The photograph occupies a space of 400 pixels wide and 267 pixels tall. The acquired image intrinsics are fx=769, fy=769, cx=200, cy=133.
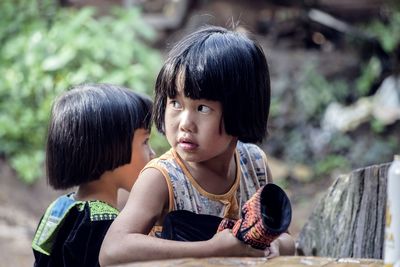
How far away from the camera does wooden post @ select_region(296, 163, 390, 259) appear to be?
2.83m

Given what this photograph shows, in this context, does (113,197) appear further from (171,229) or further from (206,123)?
(206,123)

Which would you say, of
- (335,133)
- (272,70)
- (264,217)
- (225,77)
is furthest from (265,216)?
(272,70)

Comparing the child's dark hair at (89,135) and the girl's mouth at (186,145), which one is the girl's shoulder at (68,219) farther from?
the girl's mouth at (186,145)

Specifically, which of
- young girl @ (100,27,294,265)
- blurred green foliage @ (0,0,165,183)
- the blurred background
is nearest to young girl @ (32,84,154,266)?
young girl @ (100,27,294,265)

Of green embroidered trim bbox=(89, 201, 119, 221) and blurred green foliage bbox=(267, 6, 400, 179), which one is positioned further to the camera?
blurred green foliage bbox=(267, 6, 400, 179)

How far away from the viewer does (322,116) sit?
30.0 feet

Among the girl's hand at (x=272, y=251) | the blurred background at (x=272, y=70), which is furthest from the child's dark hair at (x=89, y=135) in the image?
the blurred background at (x=272, y=70)

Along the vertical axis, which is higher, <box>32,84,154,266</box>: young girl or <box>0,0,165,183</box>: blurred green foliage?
<box>0,0,165,183</box>: blurred green foliage

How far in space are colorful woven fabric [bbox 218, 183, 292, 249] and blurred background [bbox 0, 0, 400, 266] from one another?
4138 mm

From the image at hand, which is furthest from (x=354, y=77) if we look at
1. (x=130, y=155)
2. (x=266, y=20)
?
(x=130, y=155)

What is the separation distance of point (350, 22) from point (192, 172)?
28.3 ft

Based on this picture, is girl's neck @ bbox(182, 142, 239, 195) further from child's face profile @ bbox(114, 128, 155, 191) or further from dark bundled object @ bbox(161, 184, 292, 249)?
child's face profile @ bbox(114, 128, 155, 191)

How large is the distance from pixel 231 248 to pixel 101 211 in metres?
0.64

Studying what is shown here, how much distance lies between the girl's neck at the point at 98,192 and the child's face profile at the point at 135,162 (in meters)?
0.05
